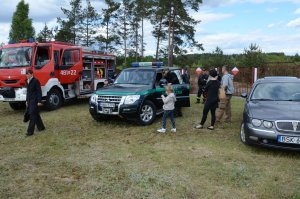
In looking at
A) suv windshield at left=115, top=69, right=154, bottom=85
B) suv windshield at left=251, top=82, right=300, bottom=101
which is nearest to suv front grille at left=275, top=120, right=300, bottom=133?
suv windshield at left=251, top=82, right=300, bottom=101

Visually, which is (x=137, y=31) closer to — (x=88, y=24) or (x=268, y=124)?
(x=88, y=24)

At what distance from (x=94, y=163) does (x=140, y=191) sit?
5.28ft

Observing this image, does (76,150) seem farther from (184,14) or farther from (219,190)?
(184,14)

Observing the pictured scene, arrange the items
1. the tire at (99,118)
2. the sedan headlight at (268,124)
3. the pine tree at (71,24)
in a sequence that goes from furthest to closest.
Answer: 1. the pine tree at (71,24)
2. the tire at (99,118)
3. the sedan headlight at (268,124)

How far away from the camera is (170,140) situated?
25.0 feet

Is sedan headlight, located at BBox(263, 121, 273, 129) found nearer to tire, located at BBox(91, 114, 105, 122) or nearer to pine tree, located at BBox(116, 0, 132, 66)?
tire, located at BBox(91, 114, 105, 122)

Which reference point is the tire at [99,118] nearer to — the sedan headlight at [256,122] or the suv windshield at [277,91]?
the suv windshield at [277,91]

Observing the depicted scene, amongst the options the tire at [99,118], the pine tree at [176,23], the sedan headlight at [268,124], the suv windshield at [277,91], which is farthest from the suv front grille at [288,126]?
the pine tree at [176,23]

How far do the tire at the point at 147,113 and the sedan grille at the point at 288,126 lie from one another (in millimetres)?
3908

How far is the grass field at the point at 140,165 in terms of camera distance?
4.69 m

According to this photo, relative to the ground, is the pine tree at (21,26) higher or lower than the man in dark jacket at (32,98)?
higher

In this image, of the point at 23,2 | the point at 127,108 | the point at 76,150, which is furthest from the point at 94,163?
the point at 23,2

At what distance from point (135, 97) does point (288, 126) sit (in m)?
4.12

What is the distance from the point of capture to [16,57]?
11938 mm
